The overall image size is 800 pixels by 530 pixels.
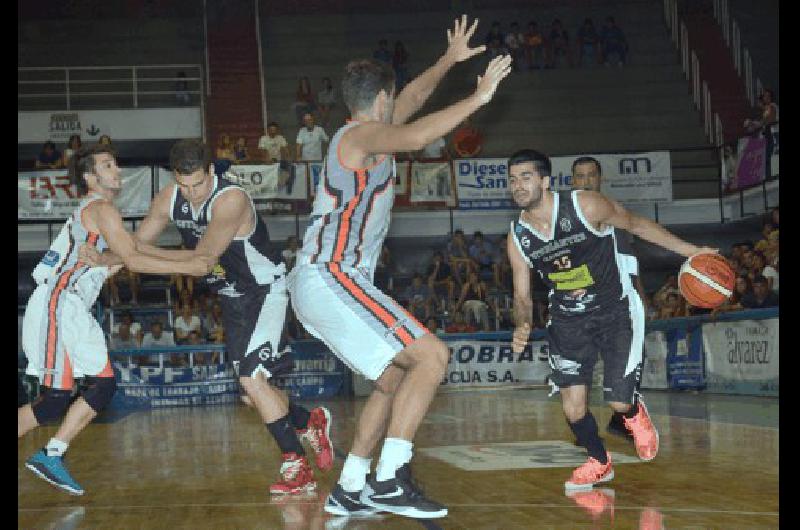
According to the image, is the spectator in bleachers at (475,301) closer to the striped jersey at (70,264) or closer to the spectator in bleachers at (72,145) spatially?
the spectator in bleachers at (72,145)

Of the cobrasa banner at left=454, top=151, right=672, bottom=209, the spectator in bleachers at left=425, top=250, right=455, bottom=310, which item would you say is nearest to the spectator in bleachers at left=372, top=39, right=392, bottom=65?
the cobrasa banner at left=454, top=151, right=672, bottom=209

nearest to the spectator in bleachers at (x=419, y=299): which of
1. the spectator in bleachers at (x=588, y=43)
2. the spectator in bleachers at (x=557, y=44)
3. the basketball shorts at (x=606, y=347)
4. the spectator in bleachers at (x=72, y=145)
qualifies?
the spectator in bleachers at (x=72, y=145)

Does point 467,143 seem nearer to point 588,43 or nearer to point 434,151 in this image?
point 434,151

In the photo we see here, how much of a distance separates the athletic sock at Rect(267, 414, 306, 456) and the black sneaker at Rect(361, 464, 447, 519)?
135 centimetres

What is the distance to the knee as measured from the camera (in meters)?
6.64

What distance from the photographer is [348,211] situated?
520 cm

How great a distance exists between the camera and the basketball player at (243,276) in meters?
6.14

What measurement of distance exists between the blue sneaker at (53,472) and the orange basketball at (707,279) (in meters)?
3.88

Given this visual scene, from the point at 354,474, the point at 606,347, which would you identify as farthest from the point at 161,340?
the point at 354,474

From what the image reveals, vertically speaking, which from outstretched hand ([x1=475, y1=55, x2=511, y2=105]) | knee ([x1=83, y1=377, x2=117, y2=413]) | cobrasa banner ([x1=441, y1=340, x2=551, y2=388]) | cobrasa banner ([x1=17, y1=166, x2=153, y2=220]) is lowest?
cobrasa banner ([x1=441, y1=340, x2=551, y2=388])

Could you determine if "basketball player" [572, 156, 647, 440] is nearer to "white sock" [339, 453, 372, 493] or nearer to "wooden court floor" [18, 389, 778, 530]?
"wooden court floor" [18, 389, 778, 530]

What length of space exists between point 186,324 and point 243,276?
37.4ft

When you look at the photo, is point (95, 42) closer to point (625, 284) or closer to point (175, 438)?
point (175, 438)
